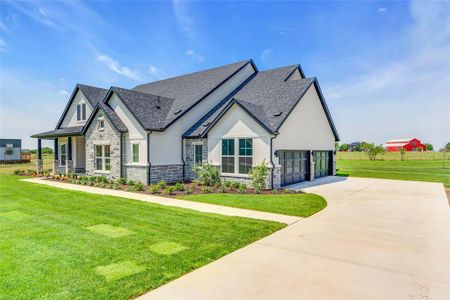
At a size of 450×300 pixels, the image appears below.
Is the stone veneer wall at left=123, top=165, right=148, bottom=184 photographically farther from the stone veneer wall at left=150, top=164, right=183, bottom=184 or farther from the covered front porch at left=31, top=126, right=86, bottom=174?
the covered front porch at left=31, top=126, right=86, bottom=174

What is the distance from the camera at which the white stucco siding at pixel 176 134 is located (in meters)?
15.9

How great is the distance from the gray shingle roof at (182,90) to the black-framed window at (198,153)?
2.39m

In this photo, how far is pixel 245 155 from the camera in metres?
14.6

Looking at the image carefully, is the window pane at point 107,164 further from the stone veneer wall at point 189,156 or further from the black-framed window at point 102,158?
the stone veneer wall at point 189,156

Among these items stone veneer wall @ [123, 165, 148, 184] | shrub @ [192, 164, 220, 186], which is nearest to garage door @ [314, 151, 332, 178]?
shrub @ [192, 164, 220, 186]

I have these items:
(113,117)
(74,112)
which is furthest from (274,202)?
(74,112)

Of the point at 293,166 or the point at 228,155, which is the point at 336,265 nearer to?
the point at 228,155

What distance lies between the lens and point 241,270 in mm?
4598

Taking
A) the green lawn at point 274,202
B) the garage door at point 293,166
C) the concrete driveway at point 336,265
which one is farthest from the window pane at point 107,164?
the concrete driveway at point 336,265

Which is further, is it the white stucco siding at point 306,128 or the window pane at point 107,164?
the window pane at point 107,164

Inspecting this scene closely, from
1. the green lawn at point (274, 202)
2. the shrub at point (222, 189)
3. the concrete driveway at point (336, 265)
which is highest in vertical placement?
the shrub at point (222, 189)

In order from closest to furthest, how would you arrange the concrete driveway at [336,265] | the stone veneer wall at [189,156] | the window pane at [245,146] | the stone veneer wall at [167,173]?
the concrete driveway at [336,265]
the window pane at [245,146]
the stone veneer wall at [167,173]
the stone veneer wall at [189,156]

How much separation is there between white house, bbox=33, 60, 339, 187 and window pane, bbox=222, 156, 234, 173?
0.06 meters

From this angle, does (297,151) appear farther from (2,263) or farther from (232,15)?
(2,263)
